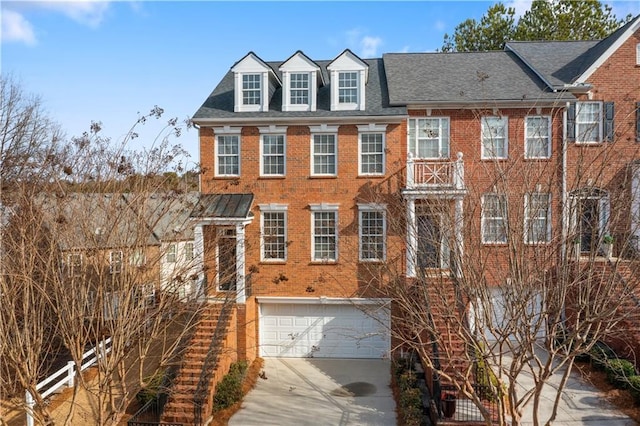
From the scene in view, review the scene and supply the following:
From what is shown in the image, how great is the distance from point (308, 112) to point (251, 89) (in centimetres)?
241

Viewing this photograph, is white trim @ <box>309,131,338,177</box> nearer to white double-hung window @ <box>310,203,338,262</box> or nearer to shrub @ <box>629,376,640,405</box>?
white double-hung window @ <box>310,203,338,262</box>

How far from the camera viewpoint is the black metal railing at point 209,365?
11.3m

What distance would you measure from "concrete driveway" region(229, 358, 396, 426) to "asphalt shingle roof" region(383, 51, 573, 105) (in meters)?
9.66

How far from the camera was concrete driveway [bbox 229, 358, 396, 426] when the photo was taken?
11711 millimetres

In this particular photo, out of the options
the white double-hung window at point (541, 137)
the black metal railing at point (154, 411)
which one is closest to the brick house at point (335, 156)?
the white double-hung window at point (541, 137)

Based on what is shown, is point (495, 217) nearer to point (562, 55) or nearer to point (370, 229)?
point (370, 229)

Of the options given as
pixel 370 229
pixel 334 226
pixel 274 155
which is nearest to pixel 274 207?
pixel 274 155

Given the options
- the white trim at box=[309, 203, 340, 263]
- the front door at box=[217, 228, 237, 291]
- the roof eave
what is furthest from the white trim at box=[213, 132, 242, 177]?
the white trim at box=[309, 203, 340, 263]

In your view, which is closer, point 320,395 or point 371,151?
point 320,395

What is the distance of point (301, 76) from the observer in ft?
53.2

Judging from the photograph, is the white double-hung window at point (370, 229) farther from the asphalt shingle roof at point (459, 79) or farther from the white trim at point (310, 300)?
the asphalt shingle roof at point (459, 79)

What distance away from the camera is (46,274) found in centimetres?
722

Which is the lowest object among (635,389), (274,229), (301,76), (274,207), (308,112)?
(635,389)

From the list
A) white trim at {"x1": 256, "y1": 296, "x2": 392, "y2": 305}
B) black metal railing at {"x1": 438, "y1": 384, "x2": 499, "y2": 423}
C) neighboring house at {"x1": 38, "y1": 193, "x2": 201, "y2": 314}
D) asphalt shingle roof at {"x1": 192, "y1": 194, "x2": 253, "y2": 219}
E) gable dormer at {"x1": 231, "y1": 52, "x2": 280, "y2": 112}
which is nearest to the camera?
neighboring house at {"x1": 38, "y1": 193, "x2": 201, "y2": 314}
